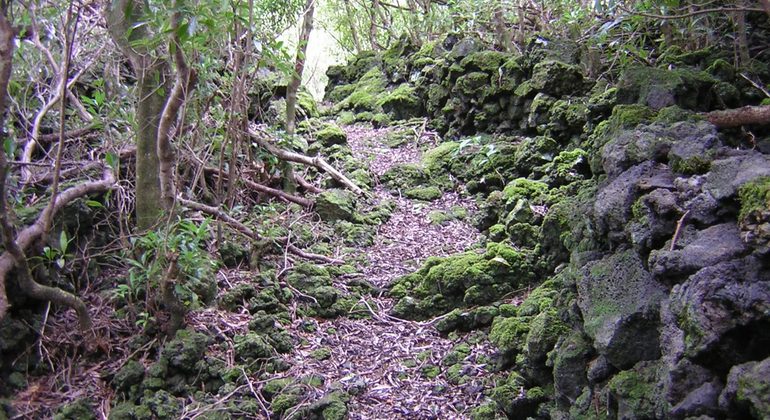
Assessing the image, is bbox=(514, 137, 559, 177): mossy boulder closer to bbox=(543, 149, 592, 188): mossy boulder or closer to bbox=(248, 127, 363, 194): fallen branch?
bbox=(543, 149, 592, 188): mossy boulder

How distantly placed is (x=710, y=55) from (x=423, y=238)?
122 inches

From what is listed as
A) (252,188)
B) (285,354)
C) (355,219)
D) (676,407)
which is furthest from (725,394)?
(252,188)

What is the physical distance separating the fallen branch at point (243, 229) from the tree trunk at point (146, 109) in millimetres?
586

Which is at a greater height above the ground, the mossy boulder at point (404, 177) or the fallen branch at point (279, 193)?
the mossy boulder at point (404, 177)

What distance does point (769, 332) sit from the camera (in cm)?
175

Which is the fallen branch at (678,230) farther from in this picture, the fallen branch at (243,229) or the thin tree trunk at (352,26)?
the thin tree trunk at (352,26)

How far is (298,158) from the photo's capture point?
6.38m

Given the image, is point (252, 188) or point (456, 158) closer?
point (252, 188)

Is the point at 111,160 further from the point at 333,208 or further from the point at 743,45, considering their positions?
the point at 743,45

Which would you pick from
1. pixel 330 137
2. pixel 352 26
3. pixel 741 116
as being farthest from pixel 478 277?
pixel 352 26

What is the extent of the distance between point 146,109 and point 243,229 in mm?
1554

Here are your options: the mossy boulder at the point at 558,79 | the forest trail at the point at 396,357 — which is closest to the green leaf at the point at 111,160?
the forest trail at the point at 396,357

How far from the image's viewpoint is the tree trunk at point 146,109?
3607mm

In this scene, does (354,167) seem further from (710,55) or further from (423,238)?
(710,55)
